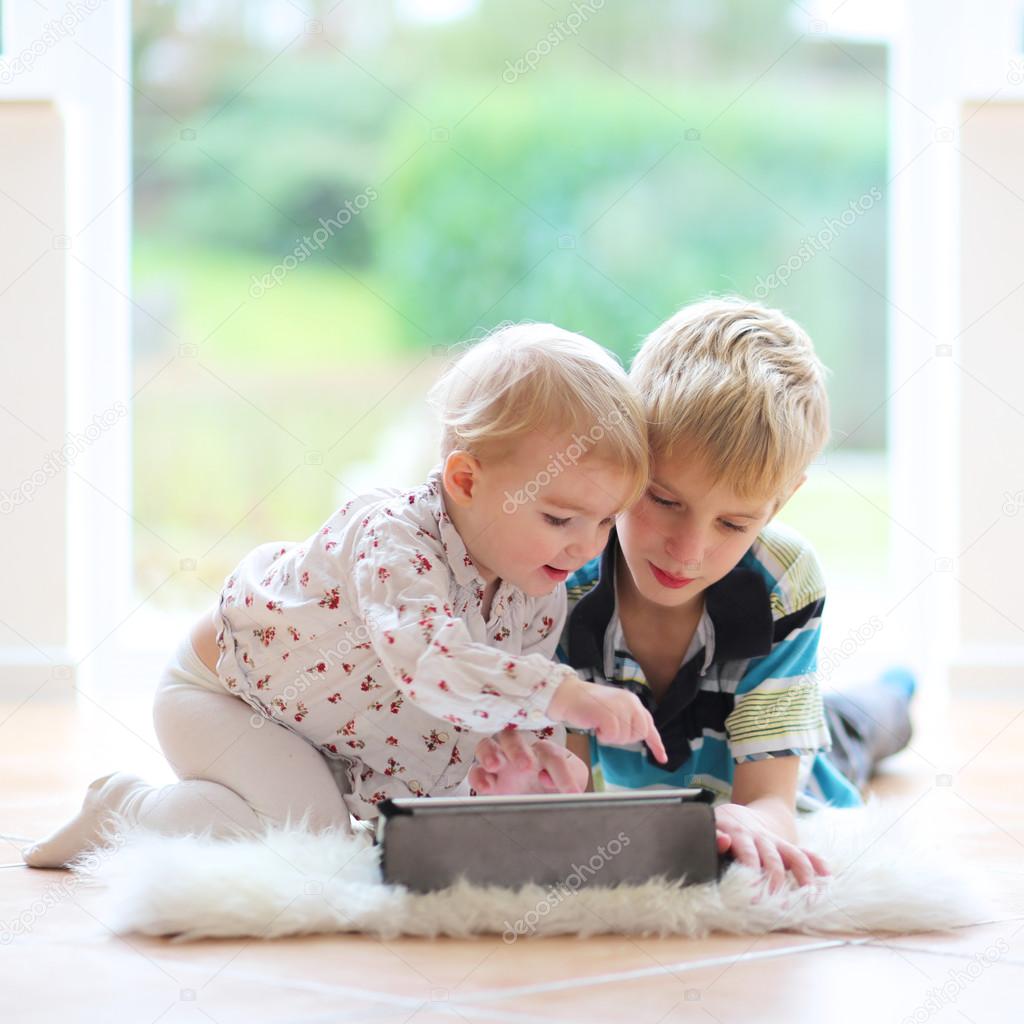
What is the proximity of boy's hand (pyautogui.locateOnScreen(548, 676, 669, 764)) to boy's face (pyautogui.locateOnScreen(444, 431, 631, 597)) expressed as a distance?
0.64 ft

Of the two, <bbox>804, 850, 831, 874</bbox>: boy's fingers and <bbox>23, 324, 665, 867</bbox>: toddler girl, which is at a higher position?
<bbox>23, 324, 665, 867</bbox>: toddler girl

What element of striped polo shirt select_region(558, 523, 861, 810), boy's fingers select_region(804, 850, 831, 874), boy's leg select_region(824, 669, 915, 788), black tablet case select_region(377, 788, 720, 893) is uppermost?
striped polo shirt select_region(558, 523, 861, 810)

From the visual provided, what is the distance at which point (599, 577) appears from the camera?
1.41 meters

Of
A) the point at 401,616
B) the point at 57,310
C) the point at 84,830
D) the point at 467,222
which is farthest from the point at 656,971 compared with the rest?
the point at 467,222

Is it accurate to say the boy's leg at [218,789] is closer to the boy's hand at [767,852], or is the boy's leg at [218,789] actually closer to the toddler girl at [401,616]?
the toddler girl at [401,616]

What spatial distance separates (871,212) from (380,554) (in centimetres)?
373

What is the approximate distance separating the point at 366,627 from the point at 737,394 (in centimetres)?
41

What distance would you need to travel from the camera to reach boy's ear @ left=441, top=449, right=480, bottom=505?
47.9 inches

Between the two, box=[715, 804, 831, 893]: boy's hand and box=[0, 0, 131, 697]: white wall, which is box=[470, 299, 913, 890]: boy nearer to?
box=[715, 804, 831, 893]: boy's hand

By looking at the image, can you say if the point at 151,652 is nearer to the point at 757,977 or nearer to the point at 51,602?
the point at 51,602

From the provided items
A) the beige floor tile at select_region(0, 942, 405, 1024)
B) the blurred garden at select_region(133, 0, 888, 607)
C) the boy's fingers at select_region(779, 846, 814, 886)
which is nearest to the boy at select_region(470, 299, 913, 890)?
the boy's fingers at select_region(779, 846, 814, 886)

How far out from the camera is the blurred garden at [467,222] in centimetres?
424

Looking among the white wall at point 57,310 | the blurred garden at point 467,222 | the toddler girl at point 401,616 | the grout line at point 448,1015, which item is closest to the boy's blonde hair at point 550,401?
the toddler girl at point 401,616

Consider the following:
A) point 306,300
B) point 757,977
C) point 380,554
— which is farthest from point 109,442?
point 757,977
